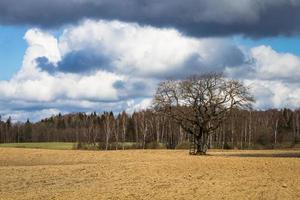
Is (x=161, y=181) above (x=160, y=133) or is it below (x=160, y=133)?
below

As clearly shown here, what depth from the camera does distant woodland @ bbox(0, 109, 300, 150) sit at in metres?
116

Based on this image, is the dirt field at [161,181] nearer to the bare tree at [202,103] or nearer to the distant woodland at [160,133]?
the bare tree at [202,103]

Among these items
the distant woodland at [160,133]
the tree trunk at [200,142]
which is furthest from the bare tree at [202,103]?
the distant woodland at [160,133]

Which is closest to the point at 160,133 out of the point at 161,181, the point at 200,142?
the point at 200,142

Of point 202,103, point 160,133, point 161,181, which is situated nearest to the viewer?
point 161,181

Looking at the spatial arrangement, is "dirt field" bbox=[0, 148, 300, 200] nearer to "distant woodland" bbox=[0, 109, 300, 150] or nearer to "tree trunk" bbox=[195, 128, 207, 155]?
"tree trunk" bbox=[195, 128, 207, 155]

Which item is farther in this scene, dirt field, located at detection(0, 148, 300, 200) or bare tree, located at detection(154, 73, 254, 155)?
bare tree, located at detection(154, 73, 254, 155)

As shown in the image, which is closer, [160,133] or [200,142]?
[200,142]

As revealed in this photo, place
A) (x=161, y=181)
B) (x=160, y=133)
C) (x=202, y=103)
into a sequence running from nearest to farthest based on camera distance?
(x=161, y=181), (x=202, y=103), (x=160, y=133)

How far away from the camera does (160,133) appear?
14412cm

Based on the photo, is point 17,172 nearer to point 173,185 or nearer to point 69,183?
point 69,183

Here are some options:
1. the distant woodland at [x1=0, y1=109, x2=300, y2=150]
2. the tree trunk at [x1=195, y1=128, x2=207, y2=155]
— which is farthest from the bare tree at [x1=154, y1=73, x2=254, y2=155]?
the distant woodland at [x1=0, y1=109, x2=300, y2=150]

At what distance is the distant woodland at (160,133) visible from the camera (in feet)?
382

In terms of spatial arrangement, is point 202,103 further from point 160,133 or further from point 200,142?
point 160,133
